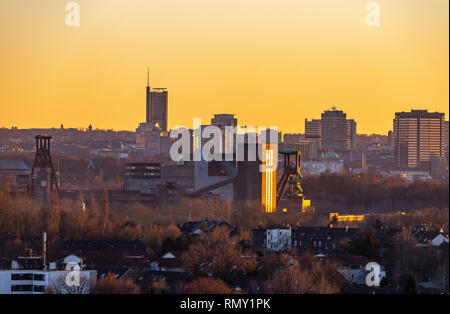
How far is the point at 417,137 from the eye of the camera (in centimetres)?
6750

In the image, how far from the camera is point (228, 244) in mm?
19031

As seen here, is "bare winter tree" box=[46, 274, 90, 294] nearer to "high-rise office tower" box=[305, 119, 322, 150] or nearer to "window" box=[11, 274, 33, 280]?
"window" box=[11, 274, 33, 280]

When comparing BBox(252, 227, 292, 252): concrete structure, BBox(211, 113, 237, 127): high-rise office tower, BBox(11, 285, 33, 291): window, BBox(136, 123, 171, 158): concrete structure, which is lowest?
BBox(11, 285, 33, 291): window

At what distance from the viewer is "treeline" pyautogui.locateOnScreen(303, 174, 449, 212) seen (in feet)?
123

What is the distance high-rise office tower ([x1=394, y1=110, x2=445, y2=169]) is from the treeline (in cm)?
1890

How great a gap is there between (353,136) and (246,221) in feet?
182

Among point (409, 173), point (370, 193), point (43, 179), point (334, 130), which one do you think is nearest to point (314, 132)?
point (334, 130)

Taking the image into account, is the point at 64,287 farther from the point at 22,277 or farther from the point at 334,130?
the point at 334,130

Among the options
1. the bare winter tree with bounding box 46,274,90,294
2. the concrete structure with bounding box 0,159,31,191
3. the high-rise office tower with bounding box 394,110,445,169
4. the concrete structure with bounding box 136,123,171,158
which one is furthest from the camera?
the concrete structure with bounding box 136,123,171,158

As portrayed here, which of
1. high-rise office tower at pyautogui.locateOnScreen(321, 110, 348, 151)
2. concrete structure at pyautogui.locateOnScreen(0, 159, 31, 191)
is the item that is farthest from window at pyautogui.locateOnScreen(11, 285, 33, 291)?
high-rise office tower at pyautogui.locateOnScreen(321, 110, 348, 151)

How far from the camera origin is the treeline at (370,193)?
37562mm

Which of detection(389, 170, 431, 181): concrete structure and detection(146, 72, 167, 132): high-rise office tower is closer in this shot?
detection(389, 170, 431, 181): concrete structure

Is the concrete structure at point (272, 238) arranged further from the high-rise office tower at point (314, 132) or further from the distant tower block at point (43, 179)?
the high-rise office tower at point (314, 132)

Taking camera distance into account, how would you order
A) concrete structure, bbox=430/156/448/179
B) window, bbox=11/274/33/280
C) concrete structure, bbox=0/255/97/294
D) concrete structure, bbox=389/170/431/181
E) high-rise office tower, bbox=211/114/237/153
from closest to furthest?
concrete structure, bbox=0/255/97/294, window, bbox=11/274/33/280, high-rise office tower, bbox=211/114/237/153, concrete structure, bbox=430/156/448/179, concrete structure, bbox=389/170/431/181
